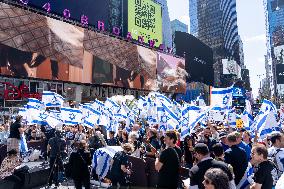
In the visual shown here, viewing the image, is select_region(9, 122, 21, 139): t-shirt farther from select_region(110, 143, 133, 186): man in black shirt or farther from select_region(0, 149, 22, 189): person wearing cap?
select_region(110, 143, 133, 186): man in black shirt

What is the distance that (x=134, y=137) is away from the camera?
10469mm

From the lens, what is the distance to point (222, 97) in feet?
45.8

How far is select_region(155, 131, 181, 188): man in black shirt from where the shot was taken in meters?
6.95

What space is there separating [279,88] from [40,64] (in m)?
58.3

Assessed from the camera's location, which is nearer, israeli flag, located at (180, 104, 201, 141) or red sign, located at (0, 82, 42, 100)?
israeli flag, located at (180, 104, 201, 141)

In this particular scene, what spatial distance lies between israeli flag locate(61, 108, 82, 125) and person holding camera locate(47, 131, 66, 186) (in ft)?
9.93

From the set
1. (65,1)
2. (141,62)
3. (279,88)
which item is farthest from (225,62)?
(65,1)

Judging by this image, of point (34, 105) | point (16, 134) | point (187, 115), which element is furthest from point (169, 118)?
point (34, 105)

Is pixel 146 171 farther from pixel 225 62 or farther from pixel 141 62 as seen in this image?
pixel 225 62

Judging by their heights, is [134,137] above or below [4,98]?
below

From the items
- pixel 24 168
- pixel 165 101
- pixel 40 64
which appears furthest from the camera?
pixel 40 64

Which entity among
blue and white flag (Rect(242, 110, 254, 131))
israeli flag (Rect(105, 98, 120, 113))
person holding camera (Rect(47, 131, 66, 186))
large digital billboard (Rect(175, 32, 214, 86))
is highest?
large digital billboard (Rect(175, 32, 214, 86))

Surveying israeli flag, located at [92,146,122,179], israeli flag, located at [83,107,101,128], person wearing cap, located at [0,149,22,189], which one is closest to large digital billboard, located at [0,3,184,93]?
israeli flag, located at [83,107,101,128]

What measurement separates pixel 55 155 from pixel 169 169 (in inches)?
255
